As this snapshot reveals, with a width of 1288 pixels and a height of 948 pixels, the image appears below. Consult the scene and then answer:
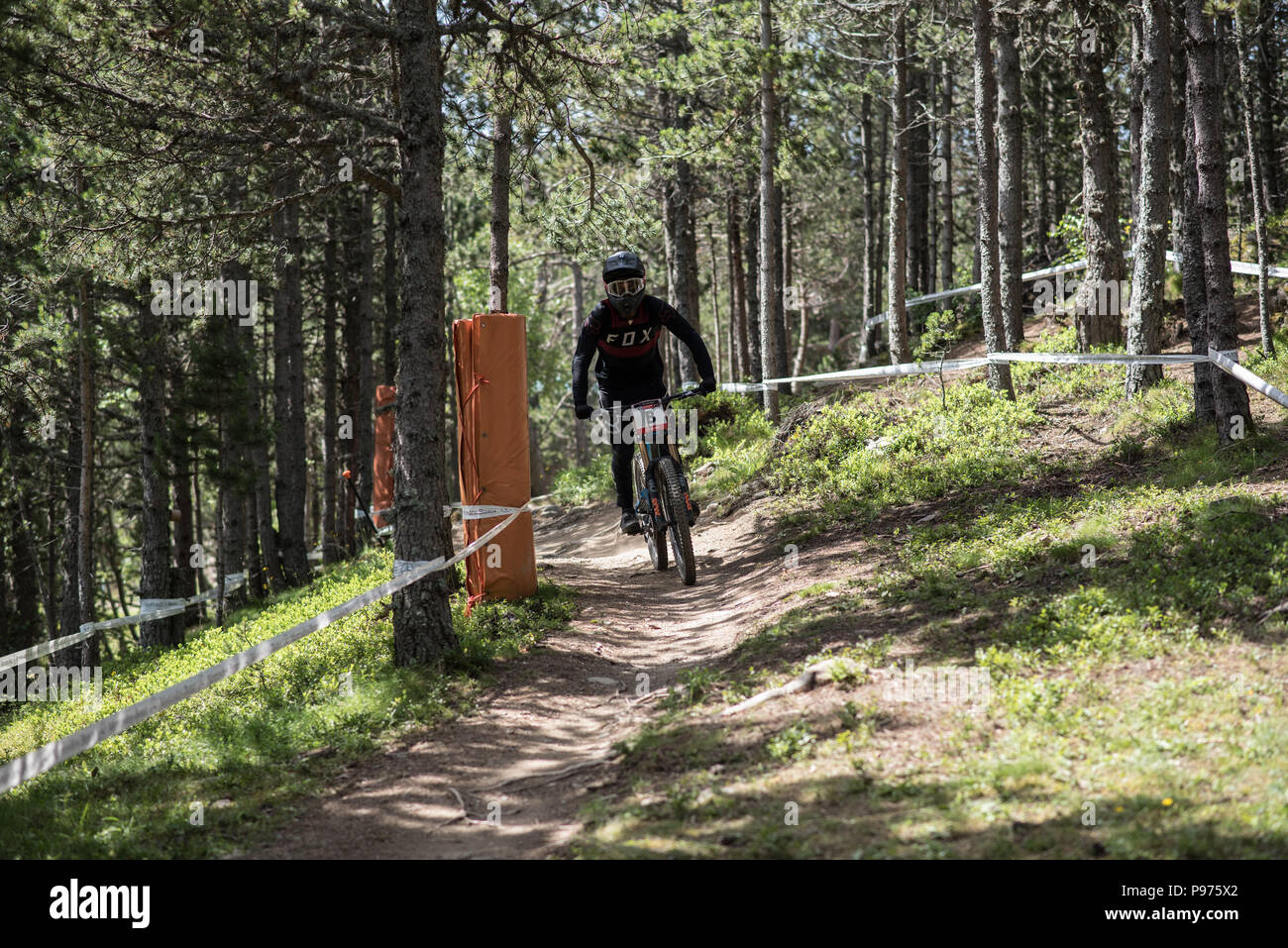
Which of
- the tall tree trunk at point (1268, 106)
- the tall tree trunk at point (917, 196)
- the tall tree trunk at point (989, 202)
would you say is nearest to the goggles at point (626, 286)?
the tall tree trunk at point (989, 202)

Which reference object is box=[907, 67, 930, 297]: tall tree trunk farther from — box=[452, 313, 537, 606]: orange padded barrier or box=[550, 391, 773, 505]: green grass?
box=[452, 313, 537, 606]: orange padded barrier

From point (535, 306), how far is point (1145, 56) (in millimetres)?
31097

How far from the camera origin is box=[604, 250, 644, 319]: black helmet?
344 inches

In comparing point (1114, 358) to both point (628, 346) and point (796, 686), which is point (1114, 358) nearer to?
point (628, 346)

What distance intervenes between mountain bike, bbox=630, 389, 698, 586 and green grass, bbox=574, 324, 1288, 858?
168cm

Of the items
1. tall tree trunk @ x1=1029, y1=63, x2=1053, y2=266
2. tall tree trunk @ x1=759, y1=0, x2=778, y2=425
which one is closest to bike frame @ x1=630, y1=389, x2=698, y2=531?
tall tree trunk @ x1=759, y1=0, x2=778, y2=425

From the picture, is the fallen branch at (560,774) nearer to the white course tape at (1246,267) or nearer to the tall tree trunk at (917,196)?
the white course tape at (1246,267)

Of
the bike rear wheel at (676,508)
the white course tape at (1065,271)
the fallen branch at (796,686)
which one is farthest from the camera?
the white course tape at (1065,271)

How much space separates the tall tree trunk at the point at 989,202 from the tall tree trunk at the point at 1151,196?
214 centimetres

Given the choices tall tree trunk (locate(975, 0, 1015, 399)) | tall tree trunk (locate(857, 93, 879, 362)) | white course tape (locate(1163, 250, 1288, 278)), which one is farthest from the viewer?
tall tree trunk (locate(857, 93, 879, 362))

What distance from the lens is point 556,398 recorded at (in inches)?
1884

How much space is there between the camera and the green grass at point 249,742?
4918 millimetres

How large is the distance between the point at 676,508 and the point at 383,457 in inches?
521
